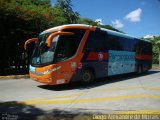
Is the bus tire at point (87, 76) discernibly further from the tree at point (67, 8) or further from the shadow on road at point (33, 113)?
the tree at point (67, 8)

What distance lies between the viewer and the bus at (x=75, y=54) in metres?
12.0

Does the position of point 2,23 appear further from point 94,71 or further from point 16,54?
point 94,71

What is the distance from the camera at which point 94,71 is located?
46.8ft

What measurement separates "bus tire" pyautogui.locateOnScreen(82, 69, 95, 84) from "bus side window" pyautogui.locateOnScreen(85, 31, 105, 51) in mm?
1218

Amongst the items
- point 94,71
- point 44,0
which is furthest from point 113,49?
point 44,0

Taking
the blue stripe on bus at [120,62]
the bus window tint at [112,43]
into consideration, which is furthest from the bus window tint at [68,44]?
the blue stripe on bus at [120,62]

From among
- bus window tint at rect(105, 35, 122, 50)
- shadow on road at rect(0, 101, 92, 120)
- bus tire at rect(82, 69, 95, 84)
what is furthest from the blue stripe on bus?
shadow on road at rect(0, 101, 92, 120)

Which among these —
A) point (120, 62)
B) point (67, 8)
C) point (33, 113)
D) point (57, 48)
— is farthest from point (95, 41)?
point (67, 8)

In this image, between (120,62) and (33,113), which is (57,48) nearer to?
(33,113)

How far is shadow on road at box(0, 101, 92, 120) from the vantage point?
7361 mm

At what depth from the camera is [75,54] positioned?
1270cm

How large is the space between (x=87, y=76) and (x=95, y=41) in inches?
74.7

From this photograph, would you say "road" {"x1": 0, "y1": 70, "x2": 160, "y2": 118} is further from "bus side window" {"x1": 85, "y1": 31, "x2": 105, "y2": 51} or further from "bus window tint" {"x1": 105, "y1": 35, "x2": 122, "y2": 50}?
"bus window tint" {"x1": 105, "y1": 35, "x2": 122, "y2": 50}

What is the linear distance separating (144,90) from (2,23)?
11.9 m
